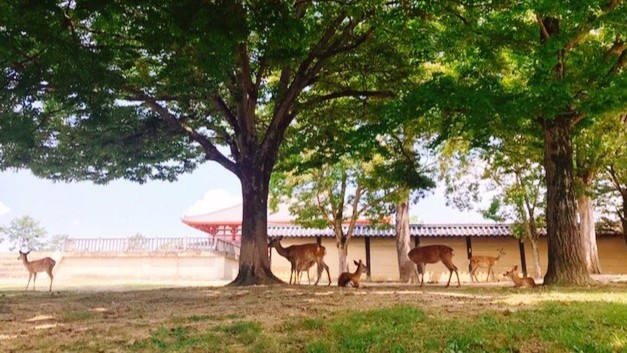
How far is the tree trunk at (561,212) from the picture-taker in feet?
30.2

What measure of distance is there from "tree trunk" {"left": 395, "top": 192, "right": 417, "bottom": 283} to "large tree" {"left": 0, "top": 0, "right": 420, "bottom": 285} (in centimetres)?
814

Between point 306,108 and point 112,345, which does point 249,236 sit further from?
point 112,345

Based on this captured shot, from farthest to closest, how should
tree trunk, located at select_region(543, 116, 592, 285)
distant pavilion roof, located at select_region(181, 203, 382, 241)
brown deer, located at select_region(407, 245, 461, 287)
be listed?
1. distant pavilion roof, located at select_region(181, 203, 382, 241)
2. brown deer, located at select_region(407, 245, 461, 287)
3. tree trunk, located at select_region(543, 116, 592, 285)

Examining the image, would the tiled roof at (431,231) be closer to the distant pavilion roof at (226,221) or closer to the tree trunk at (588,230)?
the distant pavilion roof at (226,221)

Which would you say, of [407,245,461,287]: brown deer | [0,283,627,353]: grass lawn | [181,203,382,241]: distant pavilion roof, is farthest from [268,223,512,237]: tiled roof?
[0,283,627,353]: grass lawn

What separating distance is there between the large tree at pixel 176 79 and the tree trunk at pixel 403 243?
8.14m

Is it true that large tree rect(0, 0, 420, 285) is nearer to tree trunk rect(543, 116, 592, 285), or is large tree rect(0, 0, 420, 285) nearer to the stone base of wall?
Answer: tree trunk rect(543, 116, 592, 285)

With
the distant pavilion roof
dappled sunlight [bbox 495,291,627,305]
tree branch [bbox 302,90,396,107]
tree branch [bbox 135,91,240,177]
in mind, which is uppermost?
tree branch [bbox 302,90,396,107]

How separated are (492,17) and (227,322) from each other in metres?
6.74

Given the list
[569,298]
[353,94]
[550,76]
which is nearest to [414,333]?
[569,298]

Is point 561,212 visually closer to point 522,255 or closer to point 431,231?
point 431,231

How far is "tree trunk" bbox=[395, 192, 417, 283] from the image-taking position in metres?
19.4

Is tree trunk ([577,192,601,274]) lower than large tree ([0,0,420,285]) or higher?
lower

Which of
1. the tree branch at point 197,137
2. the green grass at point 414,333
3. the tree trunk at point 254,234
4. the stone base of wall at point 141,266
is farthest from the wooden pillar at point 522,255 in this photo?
the green grass at point 414,333
